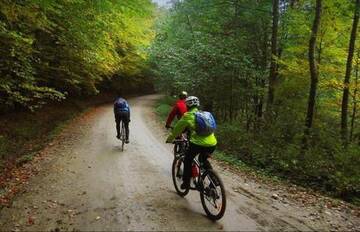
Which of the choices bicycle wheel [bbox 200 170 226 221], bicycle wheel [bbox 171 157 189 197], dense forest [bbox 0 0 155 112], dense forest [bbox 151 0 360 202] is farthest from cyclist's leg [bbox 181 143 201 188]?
dense forest [bbox 0 0 155 112]

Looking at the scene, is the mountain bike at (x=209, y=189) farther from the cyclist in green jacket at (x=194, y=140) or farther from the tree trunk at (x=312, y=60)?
the tree trunk at (x=312, y=60)

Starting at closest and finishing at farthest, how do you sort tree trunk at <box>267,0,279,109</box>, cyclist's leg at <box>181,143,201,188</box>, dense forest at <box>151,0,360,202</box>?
cyclist's leg at <box>181,143,201,188</box>, dense forest at <box>151,0,360,202</box>, tree trunk at <box>267,0,279,109</box>

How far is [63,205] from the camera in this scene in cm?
755

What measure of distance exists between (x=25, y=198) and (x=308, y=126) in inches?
384

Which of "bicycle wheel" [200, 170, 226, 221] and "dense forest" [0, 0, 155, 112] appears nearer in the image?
"bicycle wheel" [200, 170, 226, 221]

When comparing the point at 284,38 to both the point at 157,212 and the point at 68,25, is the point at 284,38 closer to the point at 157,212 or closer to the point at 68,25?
the point at 68,25

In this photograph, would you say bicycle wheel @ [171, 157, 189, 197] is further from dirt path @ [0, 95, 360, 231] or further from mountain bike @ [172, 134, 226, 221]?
mountain bike @ [172, 134, 226, 221]

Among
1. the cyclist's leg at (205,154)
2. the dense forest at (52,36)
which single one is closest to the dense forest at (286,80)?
the dense forest at (52,36)

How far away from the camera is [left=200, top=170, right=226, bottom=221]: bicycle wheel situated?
650 centimetres

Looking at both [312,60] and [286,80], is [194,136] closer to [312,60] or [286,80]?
[312,60]

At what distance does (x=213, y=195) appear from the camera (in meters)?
6.72

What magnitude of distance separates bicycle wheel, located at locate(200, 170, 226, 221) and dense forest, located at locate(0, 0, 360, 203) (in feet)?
15.3

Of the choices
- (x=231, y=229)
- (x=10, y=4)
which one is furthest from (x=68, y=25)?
(x=231, y=229)

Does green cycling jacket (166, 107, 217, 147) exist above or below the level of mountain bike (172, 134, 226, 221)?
above
